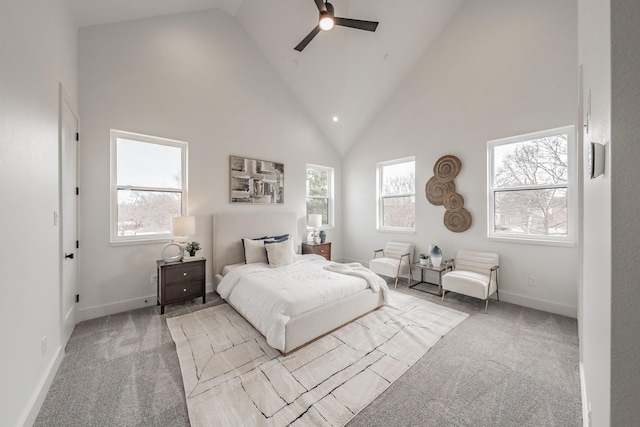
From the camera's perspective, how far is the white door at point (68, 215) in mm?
2336

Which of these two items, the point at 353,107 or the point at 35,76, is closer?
the point at 35,76

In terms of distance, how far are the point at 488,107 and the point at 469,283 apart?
2.59m

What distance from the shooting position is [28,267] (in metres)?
1.67

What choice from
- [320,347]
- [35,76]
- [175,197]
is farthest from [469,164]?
[35,76]

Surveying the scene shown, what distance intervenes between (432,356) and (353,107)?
433 cm

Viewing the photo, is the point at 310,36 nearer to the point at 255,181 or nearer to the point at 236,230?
the point at 255,181

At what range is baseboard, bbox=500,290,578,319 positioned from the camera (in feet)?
9.96

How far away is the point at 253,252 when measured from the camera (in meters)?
3.90

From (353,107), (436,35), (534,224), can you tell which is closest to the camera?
(534,224)

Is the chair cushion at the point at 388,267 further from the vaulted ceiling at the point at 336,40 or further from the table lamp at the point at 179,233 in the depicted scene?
the table lamp at the point at 179,233

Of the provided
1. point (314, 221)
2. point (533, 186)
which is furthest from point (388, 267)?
point (533, 186)

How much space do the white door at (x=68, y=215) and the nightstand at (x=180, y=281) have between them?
0.83 meters

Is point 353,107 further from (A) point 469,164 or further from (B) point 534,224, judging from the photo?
(B) point 534,224

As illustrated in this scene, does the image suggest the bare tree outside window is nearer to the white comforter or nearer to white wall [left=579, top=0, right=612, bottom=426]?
the white comforter
